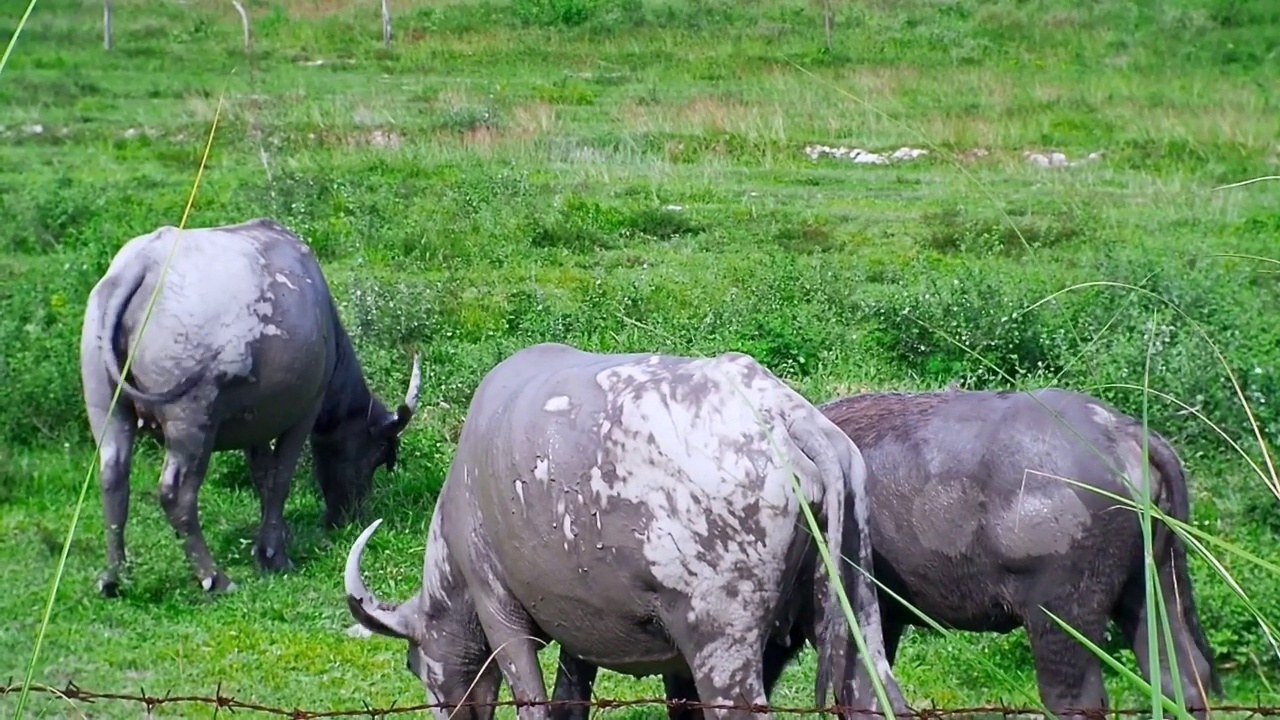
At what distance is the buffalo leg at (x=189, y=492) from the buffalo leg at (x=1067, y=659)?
4.08 meters

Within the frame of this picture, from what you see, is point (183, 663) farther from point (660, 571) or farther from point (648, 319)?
point (648, 319)

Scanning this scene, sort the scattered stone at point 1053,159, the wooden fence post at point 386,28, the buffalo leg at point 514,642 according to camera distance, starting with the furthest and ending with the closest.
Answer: the wooden fence post at point 386,28
the scattered stone at point 1053,159
the buffalo leg at point 514,642

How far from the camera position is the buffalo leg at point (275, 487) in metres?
7.84

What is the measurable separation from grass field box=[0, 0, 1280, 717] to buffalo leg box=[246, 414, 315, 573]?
0.40 feet

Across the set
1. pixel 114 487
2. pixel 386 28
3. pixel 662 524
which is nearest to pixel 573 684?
pixel 662 524

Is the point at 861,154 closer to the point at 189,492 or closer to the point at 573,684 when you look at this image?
the point at 189,492

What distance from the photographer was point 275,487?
7.97m

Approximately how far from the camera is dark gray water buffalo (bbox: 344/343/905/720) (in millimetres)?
4113

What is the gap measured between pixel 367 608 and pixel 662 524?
1450 millimetres

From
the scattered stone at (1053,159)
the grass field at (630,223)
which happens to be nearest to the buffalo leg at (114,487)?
the grass field at (630,223)

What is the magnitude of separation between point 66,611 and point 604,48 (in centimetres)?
1746

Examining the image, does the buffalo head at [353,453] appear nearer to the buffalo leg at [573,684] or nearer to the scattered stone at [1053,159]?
the buffalo leg at [573,684]

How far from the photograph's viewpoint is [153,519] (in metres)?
8.27

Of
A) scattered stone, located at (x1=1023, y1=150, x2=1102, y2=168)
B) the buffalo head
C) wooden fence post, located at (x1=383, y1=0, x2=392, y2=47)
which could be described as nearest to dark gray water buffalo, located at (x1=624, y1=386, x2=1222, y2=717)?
the buffalo head
